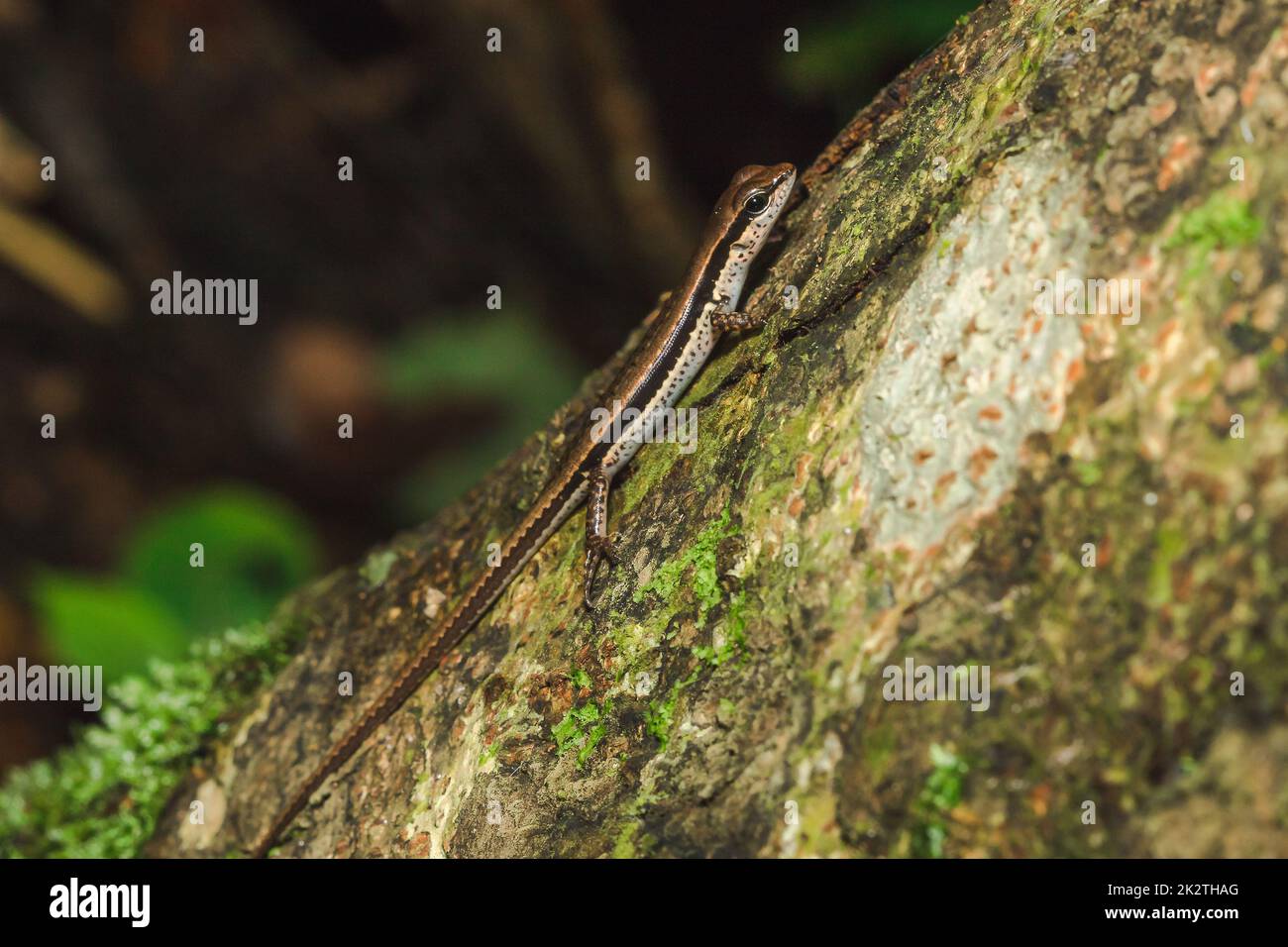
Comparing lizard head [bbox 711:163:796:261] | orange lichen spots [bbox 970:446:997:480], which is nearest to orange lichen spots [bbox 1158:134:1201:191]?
orange lichen spots [bbox 970:446:997:480]

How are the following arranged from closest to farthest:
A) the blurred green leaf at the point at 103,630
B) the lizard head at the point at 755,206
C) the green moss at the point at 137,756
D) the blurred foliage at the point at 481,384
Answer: the lizard head at the point at 755,206, the green moss at the point at 137,756, the blurred green leaf at the point at 103,630, the blurred foliage at the point at 481,384

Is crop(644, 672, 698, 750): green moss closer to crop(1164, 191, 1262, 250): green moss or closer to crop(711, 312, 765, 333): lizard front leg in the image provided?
crop(711, 312, 765, 333): lizard front leg

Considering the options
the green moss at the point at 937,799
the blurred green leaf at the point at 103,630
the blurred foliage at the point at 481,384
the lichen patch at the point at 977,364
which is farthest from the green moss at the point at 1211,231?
the blurred foliage at the point at 481,384

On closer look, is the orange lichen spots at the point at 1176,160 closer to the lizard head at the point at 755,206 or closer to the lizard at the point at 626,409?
the lizard at the point at 626,409

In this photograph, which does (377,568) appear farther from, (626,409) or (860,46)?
(860,46)

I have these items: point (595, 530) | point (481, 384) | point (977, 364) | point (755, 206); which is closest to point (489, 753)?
point (595, 530)
